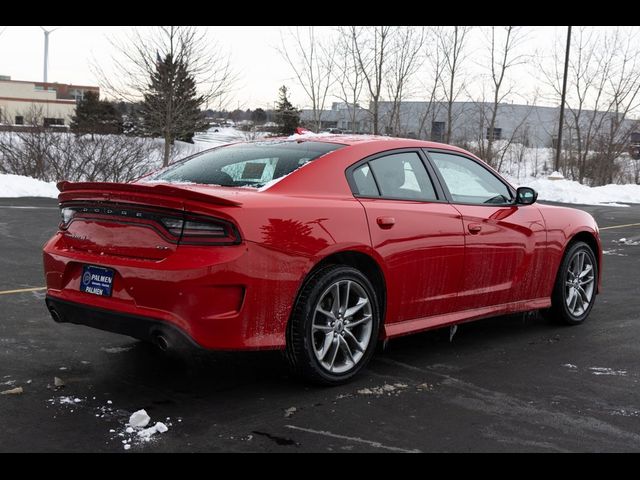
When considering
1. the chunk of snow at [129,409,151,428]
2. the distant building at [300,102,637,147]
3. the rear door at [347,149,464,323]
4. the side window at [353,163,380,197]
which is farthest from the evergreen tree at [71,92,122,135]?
the chunk of snow at [129,409,151,428]

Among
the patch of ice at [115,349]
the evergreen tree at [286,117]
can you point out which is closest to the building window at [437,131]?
the evergreen tree at [286,117]

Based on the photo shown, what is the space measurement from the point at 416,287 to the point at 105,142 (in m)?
21.9

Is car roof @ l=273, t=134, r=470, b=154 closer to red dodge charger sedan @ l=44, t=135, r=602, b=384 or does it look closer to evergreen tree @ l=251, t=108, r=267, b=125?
red dodge charger sedan @ l=44, t=135, r=602, b=384

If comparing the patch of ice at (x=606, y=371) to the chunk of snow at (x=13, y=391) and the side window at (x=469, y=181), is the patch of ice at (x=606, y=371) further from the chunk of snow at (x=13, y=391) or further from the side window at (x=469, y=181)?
the chunk of snow at (x=13, y=391)

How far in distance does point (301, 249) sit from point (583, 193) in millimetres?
26619

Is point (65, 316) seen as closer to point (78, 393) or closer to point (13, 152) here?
point (78, 393)

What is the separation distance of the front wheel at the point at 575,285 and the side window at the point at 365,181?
2.26 metres

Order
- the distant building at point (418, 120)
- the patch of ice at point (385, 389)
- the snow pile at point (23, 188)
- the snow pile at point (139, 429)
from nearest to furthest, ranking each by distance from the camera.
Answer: the snow pile at point (139, 429) < the patch of ice at point (385, 389) < the snow pile at point (23, 188) < the distant building at point (418, 120)

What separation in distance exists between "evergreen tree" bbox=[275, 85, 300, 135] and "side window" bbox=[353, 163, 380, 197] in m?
30.3

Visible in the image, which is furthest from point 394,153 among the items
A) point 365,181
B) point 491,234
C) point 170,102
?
point 170,102

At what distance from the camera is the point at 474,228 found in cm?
531

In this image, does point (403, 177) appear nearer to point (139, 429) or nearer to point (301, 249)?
point (301, 249)

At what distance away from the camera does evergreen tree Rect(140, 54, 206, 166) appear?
1163 inches

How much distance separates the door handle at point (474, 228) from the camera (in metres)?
5.28
